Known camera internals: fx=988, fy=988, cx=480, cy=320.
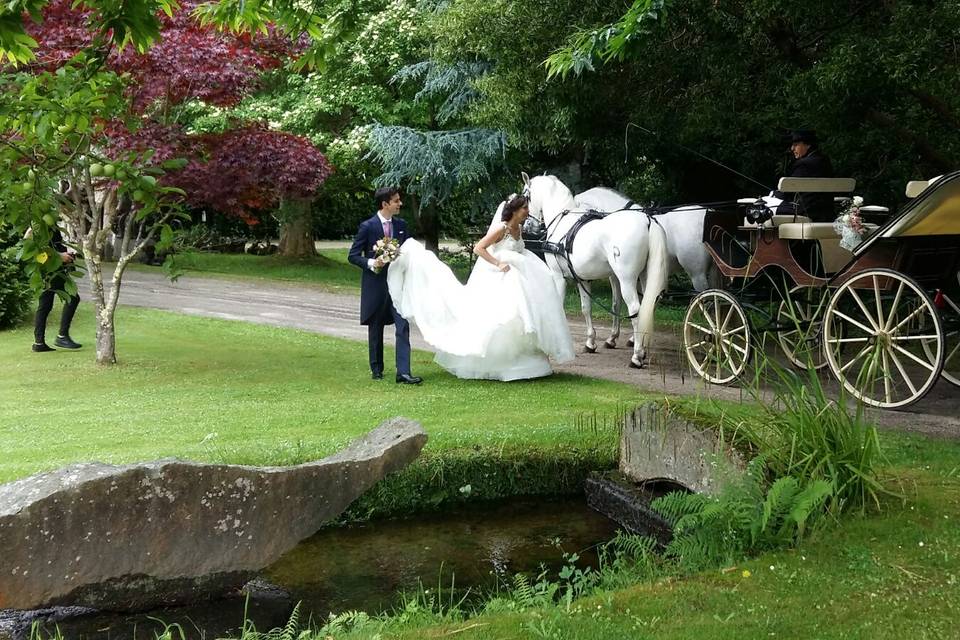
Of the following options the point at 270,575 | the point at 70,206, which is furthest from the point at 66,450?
the point at 70,206

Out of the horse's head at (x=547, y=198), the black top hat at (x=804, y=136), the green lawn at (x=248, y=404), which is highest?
the black top hat at (x=804, y=136)

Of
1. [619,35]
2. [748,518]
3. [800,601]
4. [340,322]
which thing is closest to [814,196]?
[619,35]

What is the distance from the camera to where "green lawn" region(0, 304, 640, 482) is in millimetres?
7844

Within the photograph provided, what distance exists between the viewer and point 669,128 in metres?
17.8

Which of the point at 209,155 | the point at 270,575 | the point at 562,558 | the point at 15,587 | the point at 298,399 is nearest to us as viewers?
the point at 15,587

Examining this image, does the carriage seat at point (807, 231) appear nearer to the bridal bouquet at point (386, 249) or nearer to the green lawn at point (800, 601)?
the bridal bouquet at point (386, 249)

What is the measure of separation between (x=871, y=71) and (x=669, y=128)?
7.30m

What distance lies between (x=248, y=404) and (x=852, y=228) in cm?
620

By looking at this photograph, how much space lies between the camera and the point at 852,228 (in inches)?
364

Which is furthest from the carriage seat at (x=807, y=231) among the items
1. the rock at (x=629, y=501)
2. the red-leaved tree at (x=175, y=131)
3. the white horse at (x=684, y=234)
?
the red-leaved tree at (x=175, y=131)

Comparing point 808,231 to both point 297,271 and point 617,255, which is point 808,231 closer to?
point 617,255

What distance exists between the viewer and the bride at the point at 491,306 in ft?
36.5

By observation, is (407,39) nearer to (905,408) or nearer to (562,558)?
(905,408)

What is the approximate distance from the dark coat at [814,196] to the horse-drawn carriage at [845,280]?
0.65ft
